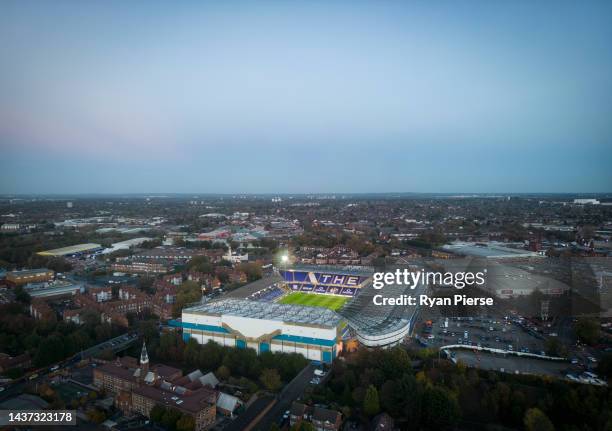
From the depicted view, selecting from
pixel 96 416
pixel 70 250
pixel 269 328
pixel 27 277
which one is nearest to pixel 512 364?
pixel 269 328

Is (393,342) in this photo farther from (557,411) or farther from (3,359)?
A: (3,359)

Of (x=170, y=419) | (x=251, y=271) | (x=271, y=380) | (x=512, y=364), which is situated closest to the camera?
(x=170, y=419)

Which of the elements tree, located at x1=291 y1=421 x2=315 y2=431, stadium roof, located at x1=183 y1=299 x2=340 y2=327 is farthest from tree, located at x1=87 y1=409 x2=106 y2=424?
stadium roof, located at x1=183 y1=299 x2=340 y2=327

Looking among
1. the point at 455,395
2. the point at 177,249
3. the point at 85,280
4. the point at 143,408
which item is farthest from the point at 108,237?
the point at 455,395

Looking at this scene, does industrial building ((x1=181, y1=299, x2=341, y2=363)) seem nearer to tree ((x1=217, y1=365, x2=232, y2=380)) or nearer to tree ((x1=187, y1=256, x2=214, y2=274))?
tree ((x1=217, y1=365, x2=232, y2=380))

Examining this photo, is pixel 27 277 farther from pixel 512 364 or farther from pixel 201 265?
pixel 512 364

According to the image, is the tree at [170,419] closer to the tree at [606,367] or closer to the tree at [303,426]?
the tree at [303,426]

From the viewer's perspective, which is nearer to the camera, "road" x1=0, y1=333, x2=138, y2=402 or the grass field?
"road" x1=0, y1=333, x2=138, y2=402
